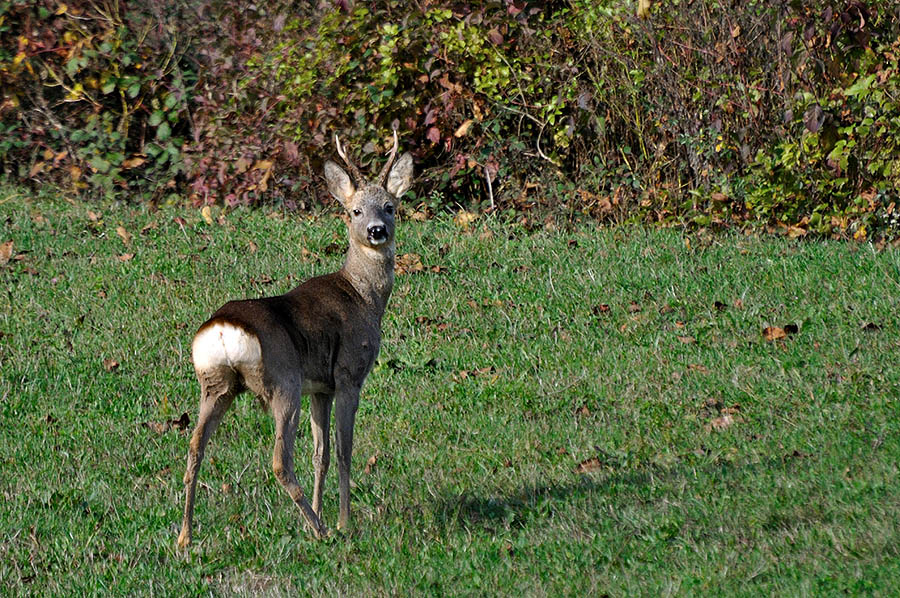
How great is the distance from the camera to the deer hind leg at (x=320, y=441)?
594cm

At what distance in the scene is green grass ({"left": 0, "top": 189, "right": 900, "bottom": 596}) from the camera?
5.17 metres

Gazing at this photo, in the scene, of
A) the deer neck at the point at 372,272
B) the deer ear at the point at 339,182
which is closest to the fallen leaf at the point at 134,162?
the deer ear at the point at 339,182

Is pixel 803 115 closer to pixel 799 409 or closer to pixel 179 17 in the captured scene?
pixel 799 409

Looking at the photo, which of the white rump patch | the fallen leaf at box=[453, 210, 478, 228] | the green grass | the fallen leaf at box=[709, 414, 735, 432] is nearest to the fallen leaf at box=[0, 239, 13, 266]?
the green grass

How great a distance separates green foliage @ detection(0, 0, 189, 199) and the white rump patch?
8342 mm

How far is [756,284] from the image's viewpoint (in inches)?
360

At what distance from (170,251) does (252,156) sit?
221 centimetres

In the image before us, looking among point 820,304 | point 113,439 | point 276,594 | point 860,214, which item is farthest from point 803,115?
point 276,594

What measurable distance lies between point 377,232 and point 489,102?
20.0 feet

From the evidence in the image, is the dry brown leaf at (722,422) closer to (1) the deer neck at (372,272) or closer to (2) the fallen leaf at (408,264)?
(1) the deer neck at (372,272)

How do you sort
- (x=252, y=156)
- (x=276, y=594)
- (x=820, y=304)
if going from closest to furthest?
(x=276, y=594) < (x=820, y=304) < (x=252, y=156)

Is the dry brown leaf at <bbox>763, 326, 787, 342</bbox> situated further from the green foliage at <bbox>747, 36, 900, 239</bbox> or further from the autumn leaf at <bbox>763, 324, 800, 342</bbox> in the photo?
the green foliage at <bbox>747, 36, 900, 239</bbox>

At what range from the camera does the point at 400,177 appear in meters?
6.78

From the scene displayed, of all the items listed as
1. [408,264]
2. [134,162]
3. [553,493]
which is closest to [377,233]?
[553,493]
